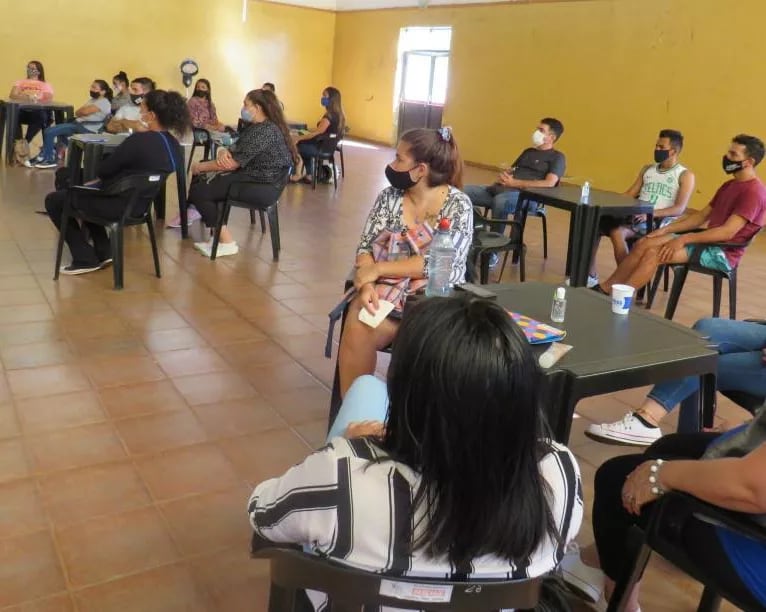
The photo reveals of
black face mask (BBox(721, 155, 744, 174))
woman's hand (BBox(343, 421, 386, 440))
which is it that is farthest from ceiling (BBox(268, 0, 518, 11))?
woman's hand (BBox(343, 421, 386, 440))

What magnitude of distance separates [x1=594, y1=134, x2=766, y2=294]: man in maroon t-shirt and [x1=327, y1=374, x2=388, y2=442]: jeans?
2793 millimetres

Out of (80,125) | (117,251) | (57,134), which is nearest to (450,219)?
(117,251)

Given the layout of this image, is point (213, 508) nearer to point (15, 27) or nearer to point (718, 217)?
point (718, 217)

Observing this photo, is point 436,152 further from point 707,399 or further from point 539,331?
point 707,399

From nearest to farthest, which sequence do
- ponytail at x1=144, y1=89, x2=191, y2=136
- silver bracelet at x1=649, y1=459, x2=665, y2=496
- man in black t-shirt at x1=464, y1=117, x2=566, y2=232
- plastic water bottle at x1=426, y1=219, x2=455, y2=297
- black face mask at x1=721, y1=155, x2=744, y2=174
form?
silver bracelet at x1=649, y1=459, x2=665, y2=496
plastic water bottle at x1=426, y1=219, x2=455, y2=297
black face mask at x1=721, y1=155, x2=744, y2=174
ponytail at x1=144, y1=89, x2=191, y2=136
man in black t-shirt at x1=464, y1=117, x2=566, y2=232

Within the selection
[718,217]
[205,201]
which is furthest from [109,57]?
[718,217]

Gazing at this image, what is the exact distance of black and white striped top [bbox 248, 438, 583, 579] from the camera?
919 mm

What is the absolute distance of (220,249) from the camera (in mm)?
4742

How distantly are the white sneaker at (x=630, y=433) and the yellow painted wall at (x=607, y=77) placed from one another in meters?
6.61

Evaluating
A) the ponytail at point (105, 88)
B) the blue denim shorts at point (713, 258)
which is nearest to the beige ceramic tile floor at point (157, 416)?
the blue denim shorts at point (713, 258)

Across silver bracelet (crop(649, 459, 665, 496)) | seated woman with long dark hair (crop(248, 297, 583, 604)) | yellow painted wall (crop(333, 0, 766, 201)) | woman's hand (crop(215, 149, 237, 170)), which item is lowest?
silver bracelet (crop(649, 459, 665, 496))

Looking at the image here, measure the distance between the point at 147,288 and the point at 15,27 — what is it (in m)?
10.1

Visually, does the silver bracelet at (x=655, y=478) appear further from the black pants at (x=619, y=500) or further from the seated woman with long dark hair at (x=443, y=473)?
the seated woman with long dark hair at (x=443, y=473)

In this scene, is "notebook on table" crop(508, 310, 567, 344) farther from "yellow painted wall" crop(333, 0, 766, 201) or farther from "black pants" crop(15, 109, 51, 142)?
"black pants" crop(15, 109, 51, 142)
